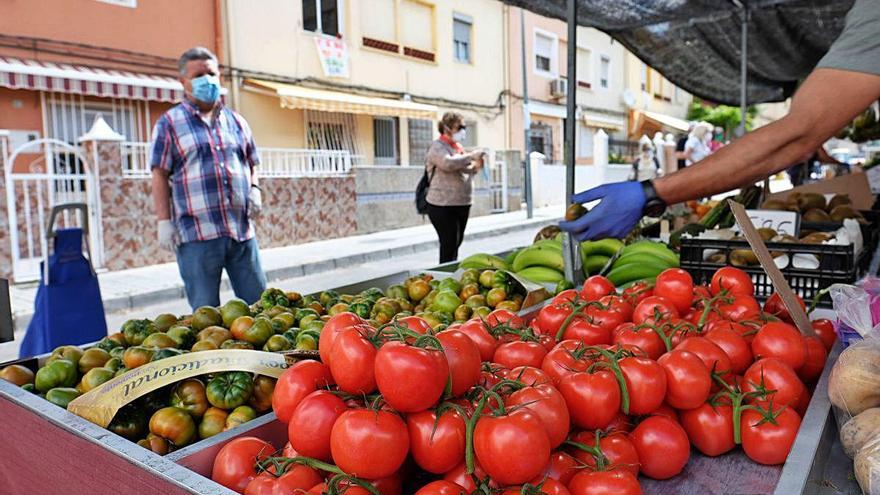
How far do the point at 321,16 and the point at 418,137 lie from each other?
4181 millimetres

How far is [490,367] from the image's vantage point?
1436 millimetres

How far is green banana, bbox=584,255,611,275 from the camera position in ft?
11.4

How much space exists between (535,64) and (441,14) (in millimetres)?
5317

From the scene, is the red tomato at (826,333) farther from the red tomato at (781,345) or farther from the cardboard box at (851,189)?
Result: the cardboard box at (851,189)

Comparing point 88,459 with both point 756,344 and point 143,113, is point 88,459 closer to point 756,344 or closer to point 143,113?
point 756,344

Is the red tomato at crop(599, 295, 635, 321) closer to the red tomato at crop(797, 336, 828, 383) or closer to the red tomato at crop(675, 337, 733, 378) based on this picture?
the red tomato at crop(675, 337, 733, 378)

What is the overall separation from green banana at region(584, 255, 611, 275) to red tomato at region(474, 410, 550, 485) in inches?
94.6

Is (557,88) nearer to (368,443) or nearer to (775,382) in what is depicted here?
(775,382)

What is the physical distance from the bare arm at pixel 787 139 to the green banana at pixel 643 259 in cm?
94

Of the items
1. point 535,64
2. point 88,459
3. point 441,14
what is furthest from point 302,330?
point 535,64

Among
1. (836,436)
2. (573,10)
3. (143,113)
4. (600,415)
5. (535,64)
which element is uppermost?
(535,64)

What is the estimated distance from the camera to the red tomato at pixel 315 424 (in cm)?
121

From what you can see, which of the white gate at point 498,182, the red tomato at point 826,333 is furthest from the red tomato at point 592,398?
the white gate at point 498,182

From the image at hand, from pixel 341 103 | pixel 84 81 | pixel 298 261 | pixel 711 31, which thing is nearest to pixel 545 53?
pixel 341 103
